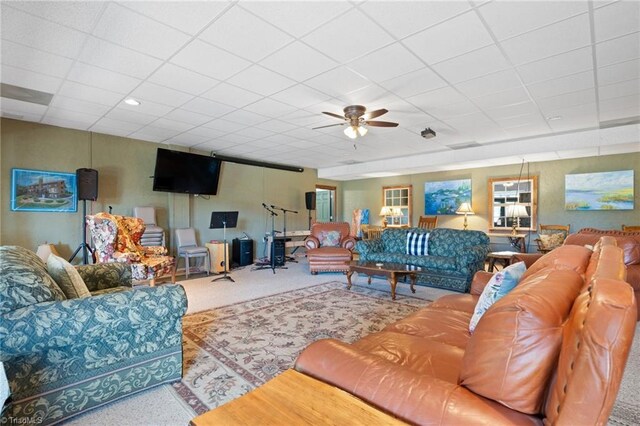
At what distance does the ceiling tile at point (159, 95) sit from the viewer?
3.35 metres

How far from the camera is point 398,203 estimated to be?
909 centimetres

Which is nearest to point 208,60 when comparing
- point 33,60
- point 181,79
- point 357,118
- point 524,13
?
point 181,79

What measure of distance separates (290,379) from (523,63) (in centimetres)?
326

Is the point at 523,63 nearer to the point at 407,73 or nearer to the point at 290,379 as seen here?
the point at 407,73

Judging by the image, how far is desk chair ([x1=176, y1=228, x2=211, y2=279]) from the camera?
18.2 ft

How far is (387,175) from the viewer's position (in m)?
9.03

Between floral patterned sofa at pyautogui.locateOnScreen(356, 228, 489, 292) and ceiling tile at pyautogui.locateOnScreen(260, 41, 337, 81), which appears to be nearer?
ceiling tile at pyautogui.locateOnScreen(260, 41, 337, 81)

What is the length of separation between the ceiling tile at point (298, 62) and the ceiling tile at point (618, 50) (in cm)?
224

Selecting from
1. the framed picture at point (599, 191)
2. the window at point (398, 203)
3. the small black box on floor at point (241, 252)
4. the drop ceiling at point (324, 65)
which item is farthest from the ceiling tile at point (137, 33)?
the framed picture at point (599, 191)

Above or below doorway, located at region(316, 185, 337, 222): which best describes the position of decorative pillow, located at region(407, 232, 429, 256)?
below

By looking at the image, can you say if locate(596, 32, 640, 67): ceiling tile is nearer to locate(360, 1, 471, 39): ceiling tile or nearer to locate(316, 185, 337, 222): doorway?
locate(360, 1, 471, 39): ceiling tile

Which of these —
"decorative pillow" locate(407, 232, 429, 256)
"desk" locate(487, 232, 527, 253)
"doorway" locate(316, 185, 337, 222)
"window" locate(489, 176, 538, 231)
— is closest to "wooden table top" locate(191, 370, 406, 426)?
"decorative pillow" locate(407, 232, 429, 256)

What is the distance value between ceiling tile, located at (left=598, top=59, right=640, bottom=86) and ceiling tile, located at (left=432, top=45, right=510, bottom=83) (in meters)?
0.99

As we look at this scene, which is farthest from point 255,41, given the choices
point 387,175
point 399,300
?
point 387,175
